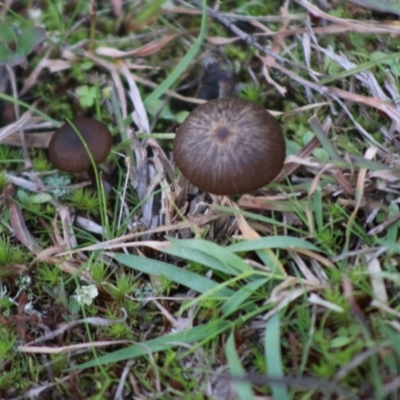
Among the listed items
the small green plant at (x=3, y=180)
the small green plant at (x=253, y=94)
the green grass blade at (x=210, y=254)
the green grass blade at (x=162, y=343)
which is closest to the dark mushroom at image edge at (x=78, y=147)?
the small green plant at (x=3, y=180)

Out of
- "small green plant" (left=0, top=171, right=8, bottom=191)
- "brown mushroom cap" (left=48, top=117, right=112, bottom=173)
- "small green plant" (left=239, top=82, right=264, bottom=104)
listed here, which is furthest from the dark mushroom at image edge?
"small green plant" (left=239, top=82, right=264, bottom=104)

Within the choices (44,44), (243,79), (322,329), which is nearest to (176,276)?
(322,329)

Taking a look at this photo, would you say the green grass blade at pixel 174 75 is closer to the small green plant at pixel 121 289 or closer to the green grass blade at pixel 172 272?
the green grass blade at pixel 172 272

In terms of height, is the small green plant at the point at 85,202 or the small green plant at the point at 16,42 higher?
the small green plant at the point at 16,42

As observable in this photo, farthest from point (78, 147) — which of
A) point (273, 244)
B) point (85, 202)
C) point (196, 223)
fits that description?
point (273, 244)

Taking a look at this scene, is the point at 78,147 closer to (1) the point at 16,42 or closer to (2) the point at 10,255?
(2) the point at 10,255

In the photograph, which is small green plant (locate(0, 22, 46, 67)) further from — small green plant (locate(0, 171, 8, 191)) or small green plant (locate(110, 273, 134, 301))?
small green plant (locate(110, 273, 134, 301))
